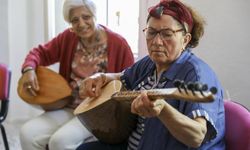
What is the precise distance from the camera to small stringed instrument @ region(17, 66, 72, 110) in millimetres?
1969

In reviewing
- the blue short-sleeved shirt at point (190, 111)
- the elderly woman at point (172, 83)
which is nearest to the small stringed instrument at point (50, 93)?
the elderly woman at point (172, 83)

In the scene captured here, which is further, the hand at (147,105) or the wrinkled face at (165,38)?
the wrinkled face at (165,38)

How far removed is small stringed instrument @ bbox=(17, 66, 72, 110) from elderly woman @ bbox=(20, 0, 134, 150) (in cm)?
3

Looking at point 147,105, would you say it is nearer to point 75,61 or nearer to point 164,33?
point 164,33

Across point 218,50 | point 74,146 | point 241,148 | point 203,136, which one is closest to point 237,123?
point 241,148

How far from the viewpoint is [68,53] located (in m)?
2.07

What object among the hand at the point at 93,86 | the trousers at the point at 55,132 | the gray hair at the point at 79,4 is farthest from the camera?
the gray hair at the point at 79,4

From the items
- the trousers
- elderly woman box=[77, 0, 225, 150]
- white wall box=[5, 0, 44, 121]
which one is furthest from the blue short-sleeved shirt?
white wall box=[5, 0, 44, 121]

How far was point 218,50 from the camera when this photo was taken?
7.25 feet

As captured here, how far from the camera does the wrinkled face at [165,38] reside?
1.27 m

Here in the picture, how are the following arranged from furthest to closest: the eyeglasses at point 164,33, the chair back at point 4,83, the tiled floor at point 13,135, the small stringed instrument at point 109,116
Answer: the tiled floor at point 13,135, the chair back at point 4,83, the small stringed instrument at point 109,116, the eyeglasses at point 164,33

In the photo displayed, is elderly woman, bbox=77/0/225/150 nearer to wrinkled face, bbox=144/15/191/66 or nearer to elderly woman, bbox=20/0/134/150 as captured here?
wrinkled face, bbox=144/15/191/66

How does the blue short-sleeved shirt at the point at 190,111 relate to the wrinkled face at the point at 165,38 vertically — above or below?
below

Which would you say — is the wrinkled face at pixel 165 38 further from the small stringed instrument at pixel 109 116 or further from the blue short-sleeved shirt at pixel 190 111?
the small stringed instrument at pixel 109 116
